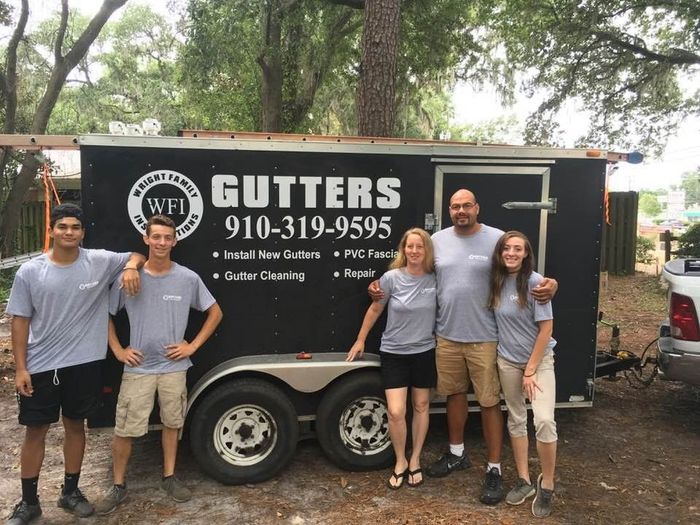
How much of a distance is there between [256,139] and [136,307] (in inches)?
55.9

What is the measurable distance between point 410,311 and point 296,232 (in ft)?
3.22

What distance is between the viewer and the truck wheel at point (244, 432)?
3.94m

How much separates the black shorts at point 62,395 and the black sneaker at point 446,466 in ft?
7.71

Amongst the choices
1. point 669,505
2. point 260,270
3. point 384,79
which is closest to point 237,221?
point 260,270

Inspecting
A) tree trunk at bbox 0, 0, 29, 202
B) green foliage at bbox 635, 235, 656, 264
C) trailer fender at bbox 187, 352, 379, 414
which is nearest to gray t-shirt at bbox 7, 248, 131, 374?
trailer fender at bbox 187, 352, 379, 414

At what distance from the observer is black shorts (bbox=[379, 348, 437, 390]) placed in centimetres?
391

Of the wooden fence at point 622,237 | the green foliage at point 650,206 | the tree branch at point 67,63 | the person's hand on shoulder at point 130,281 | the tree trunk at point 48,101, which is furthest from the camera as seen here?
the green foliage at point 650,206

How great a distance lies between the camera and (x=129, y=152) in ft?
12.4

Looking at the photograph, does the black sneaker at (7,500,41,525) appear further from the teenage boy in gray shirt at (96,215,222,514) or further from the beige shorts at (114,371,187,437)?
the beige shorts at (114,371,187,437)

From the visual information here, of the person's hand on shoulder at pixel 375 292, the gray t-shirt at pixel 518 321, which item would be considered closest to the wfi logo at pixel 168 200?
the person's hand on shoulder at pixel 375 292

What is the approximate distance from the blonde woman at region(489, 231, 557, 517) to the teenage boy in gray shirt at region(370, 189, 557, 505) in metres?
0.08

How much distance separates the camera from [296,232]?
4.04 meters

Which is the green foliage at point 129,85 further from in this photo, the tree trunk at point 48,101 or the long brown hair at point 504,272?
the long brown hair at point 504,272

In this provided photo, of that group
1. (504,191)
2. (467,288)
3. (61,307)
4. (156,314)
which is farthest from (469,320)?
(61,307)
